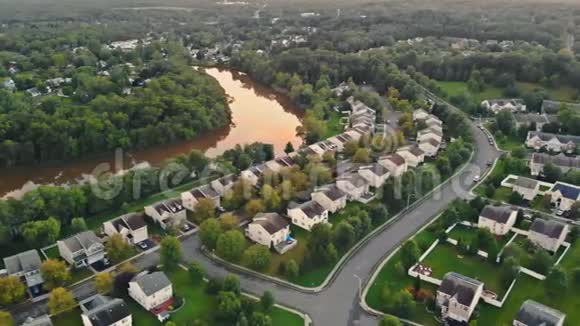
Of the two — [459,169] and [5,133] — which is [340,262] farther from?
[5,133]

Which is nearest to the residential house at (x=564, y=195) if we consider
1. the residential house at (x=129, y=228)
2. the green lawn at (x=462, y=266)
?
the green lawn at (x=462, y=266)

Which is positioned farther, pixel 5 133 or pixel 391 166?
pixel 5 133

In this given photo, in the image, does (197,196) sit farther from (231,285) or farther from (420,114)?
(420,114)

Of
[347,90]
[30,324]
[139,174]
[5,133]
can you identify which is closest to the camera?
[30,324]

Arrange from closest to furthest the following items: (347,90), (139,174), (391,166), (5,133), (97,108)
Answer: (139,174) → (391,166) → (5,133) → (97,108) → (347,90)

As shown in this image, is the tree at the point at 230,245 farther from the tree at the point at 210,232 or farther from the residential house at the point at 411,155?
the residential house at the point at 411,155

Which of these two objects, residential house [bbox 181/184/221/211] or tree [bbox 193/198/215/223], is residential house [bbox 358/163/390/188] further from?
tree [bbox 193/198/215/223]

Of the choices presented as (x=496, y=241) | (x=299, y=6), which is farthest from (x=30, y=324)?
(x=299, y=6)
